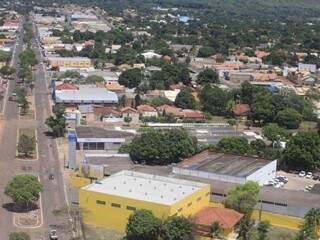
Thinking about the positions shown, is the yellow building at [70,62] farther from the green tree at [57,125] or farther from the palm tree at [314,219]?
the palm tree at [314,219]

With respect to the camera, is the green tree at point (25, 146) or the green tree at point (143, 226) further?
the green tree at point (25, 146)

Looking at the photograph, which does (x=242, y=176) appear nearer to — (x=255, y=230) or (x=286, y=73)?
(x=255, y=230)

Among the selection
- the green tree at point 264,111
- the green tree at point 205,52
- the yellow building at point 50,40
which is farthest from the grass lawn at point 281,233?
the yellow building at point 50,40

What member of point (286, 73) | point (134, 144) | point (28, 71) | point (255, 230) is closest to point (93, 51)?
point (28, 71)

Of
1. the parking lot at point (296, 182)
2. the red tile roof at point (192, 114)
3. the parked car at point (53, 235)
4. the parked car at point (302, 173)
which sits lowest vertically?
the parking lot at point (296, 182)

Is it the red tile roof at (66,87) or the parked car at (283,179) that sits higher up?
the red tile roof at (66,87)

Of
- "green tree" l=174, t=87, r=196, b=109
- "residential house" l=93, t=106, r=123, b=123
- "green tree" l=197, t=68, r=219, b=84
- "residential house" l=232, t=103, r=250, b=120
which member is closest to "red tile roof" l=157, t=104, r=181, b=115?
"green tree" l=174, t=87, r=196, b=109

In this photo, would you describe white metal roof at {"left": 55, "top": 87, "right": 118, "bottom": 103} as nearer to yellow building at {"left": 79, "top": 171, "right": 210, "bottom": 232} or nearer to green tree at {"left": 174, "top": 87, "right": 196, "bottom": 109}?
green tree at {"left": 174, "top": 87, "right": 196, "bottom": 109}
